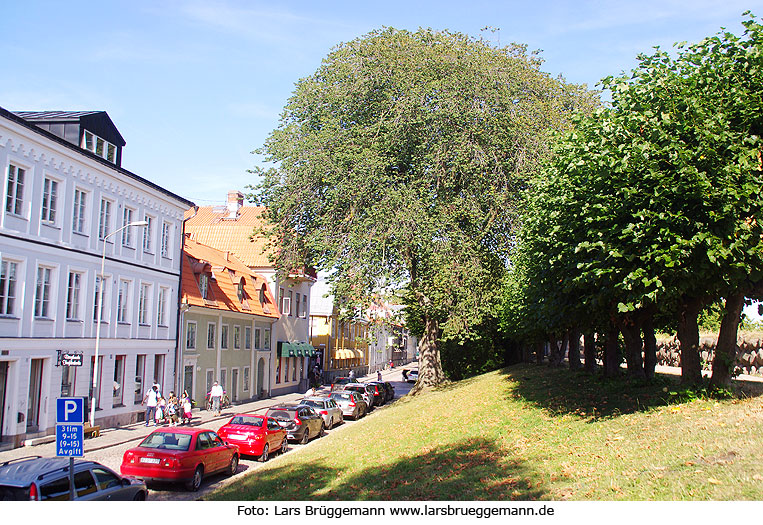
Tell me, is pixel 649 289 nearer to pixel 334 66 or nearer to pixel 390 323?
pixel 390 323

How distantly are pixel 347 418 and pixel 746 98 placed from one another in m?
26.5

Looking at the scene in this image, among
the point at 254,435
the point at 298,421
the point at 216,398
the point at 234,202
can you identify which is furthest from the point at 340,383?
the point at 254,435

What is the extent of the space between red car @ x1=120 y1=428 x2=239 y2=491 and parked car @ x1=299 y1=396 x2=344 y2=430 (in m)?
12.1

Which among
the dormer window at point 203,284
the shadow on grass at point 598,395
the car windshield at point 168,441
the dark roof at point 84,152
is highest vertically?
the dark roof at point 84,152

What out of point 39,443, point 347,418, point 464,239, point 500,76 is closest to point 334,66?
point 500,76

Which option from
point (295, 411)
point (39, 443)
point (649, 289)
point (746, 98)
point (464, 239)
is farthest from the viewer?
point (464, 239)

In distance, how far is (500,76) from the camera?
3003cm

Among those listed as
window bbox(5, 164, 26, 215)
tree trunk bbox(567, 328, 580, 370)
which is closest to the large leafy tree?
tree trunk bbox(567, 328, 580, 370)

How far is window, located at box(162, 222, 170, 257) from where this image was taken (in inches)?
1259

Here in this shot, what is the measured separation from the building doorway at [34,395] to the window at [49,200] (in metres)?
5.35

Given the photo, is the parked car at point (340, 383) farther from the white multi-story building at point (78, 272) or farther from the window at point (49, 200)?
the window at point (49, 200)

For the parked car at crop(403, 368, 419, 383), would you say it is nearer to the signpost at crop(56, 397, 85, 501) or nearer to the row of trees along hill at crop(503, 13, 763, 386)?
the row of trees along hill at crop(503, 13, 763, 386)

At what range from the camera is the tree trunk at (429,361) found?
3547cm

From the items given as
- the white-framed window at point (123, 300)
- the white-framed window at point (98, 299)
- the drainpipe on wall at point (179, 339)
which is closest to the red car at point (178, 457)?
the white-framed window at point (98, 299)
